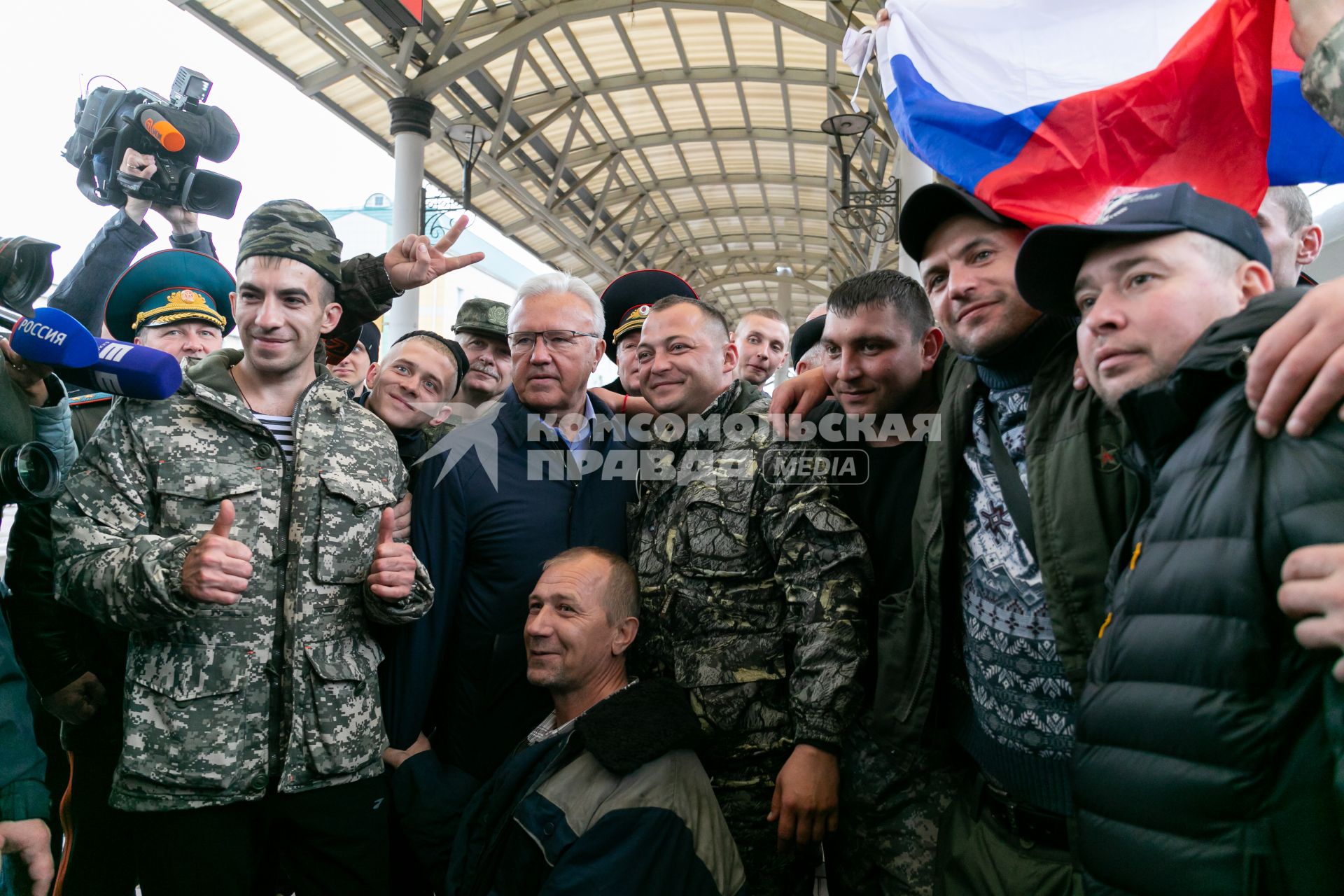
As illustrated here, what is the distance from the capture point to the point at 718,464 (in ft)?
6.94

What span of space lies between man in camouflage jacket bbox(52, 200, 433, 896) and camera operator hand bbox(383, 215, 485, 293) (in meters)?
0.28

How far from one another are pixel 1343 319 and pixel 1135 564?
0.34 meters

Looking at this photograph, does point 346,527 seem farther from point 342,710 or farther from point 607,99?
point 607,99

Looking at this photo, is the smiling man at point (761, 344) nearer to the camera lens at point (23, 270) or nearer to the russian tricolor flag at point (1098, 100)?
the russian tricolor flag at point (1098, 100)

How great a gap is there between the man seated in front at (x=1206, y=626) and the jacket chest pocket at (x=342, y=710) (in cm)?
161

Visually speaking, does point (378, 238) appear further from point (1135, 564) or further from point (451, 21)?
point (1135, 564)

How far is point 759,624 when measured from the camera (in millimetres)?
1952

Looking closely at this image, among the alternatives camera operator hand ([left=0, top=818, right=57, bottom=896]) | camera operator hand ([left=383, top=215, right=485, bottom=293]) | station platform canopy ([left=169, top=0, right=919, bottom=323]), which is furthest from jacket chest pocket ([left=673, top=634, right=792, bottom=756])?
station platform canopy ([left=169, top=0, right=919, bottom=323])

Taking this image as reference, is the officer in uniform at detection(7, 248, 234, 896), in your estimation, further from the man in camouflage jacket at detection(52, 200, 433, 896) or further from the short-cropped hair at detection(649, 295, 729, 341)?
the short-cropped hair at detection(649, 295, 729, 341)

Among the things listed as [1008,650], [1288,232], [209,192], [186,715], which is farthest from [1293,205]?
[209,192]

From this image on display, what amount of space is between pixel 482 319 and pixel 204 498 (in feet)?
6.34

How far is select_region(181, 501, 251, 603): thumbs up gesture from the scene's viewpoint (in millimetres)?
1552

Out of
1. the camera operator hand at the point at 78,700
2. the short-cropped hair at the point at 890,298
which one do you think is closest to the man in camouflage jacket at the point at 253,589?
the camera operator hand at the point at 78,700

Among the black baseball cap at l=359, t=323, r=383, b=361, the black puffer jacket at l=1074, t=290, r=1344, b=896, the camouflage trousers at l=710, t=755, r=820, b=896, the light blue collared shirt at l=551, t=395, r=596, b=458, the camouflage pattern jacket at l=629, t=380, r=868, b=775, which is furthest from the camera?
the black baseball cap at l=359, t=323, r=383, b=361
